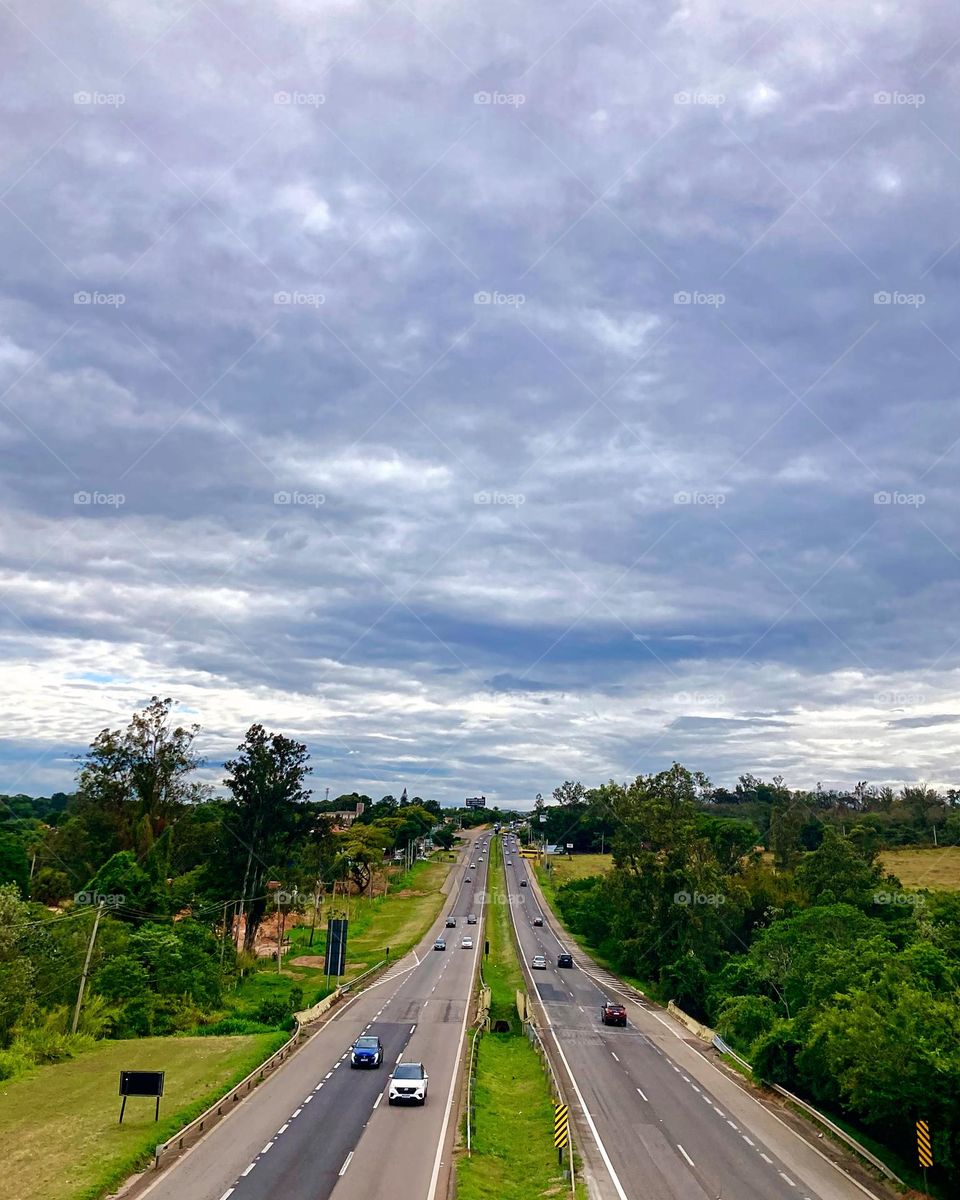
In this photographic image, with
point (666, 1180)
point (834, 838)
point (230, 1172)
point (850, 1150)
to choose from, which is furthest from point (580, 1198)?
point (834, 838)

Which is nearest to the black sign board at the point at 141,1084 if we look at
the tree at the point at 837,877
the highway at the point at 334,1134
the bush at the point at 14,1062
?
the highway at the point at 334,1134

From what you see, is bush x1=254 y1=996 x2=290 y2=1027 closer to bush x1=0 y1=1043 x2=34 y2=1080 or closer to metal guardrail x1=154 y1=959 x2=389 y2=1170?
metal guardrail x1=154 y1=959 x2=389 y2=1170

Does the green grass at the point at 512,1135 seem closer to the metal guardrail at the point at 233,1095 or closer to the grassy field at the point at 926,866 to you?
A: the metal guardrail at the point at 233,1095

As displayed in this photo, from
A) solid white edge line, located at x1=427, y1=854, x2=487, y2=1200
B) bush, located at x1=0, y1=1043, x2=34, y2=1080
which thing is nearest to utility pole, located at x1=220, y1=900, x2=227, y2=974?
solid white edge line, located at x1=427, y1=854, x2=487, y2=1200

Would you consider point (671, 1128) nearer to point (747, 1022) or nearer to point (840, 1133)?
Answer: point (840, 1133)

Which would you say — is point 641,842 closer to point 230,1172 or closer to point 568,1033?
point 568,1033

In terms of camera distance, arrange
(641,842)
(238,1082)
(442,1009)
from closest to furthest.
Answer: (238,1082)
(442,1009)
(641,842)
